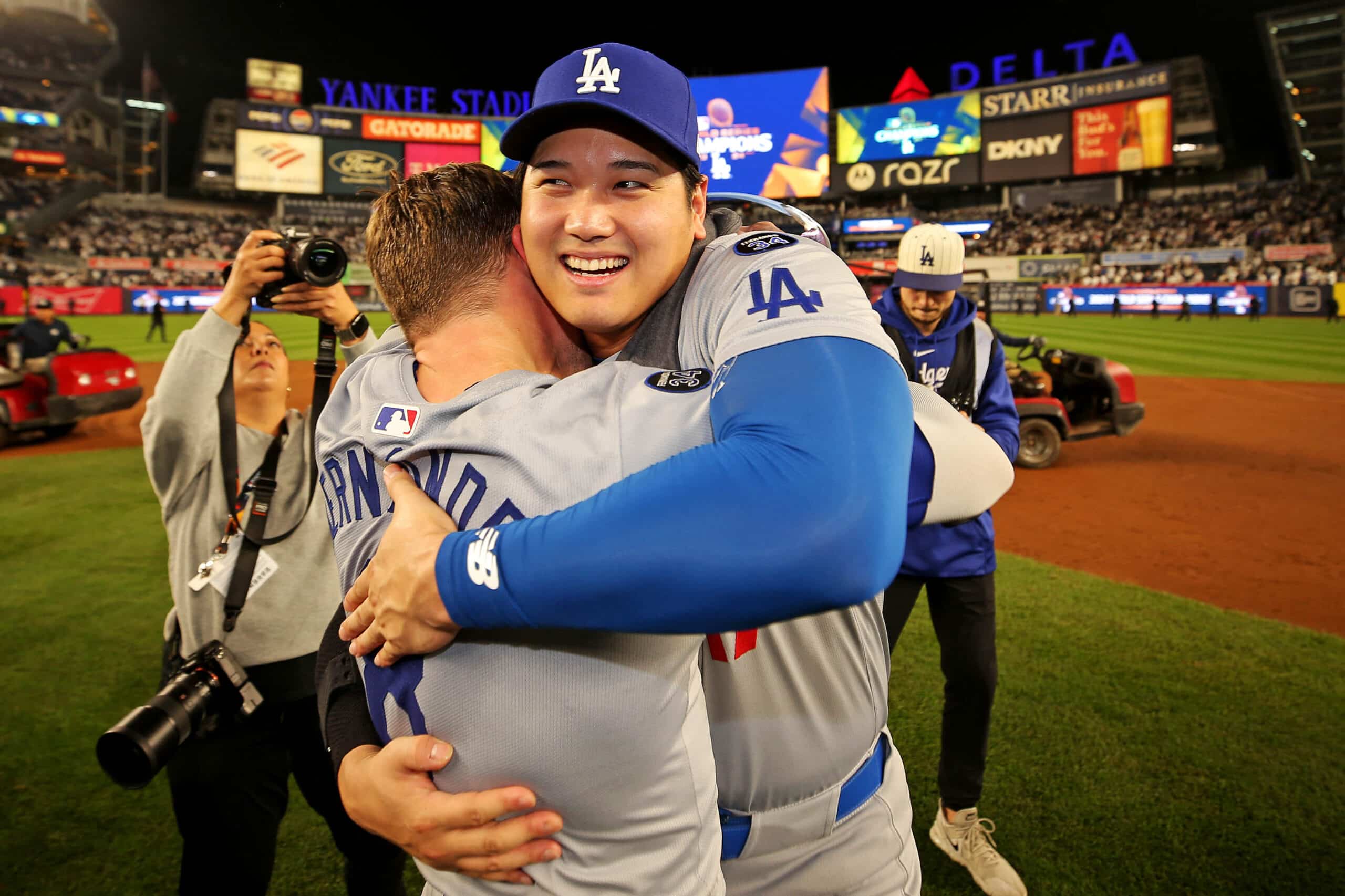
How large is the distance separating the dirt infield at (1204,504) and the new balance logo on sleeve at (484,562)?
667cm

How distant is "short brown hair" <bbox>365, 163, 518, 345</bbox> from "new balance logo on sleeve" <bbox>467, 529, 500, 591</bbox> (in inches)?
20.5

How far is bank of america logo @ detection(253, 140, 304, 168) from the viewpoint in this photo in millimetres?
60594

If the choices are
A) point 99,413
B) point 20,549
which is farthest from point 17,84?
point 20,549

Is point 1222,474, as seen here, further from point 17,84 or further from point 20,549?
point 17,84

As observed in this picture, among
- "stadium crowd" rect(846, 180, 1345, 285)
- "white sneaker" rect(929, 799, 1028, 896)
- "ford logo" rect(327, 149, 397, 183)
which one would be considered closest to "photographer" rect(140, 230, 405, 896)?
"white sneaker" rect(929, 799, 1028, 896)

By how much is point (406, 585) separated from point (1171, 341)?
28.8m

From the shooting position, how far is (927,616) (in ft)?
20.1

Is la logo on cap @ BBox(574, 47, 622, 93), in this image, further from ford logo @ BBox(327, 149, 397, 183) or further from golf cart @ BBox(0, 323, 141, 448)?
ford logo @ BBox(327, 149, 397, 183)

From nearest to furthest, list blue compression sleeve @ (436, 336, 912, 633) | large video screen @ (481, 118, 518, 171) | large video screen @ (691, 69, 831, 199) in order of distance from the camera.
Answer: blue compression sleeve @ (436, 336, 912, 633) < large video screen @ (691, 69, 831, 199) < large video screen @ (481, 118, 518, 171)

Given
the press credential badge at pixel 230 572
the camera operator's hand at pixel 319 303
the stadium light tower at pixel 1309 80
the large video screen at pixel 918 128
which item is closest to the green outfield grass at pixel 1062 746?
the press credential badge at pixel 230 572

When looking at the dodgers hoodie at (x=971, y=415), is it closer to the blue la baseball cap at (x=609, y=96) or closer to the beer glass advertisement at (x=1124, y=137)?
the blue la baseball cap at (x=609, y=96)

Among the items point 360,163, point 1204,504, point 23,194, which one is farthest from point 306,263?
point 23,194

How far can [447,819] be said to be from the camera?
1.21 meters

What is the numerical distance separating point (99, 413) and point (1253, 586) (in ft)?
48.7
